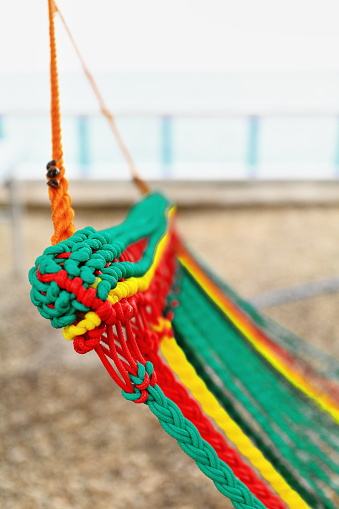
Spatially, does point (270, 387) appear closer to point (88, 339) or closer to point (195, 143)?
point (88, 339)

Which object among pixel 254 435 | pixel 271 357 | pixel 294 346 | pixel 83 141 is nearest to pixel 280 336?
pixel 294 346

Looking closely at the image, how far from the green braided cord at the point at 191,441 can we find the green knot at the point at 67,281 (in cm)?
9

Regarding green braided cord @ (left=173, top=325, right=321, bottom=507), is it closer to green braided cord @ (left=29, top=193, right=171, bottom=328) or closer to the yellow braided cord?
the yellow braided cord

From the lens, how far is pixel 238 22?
1622cm

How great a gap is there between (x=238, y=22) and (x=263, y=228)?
14.9 meters

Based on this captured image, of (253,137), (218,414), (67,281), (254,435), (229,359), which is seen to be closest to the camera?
(67,281)

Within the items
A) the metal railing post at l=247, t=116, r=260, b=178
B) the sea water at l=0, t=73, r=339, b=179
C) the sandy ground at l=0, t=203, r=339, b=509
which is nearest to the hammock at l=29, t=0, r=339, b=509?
the sandy ground at l=0, t=203, r=339, b=509

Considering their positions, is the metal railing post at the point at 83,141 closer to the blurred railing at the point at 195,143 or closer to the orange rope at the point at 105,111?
the blurred railing at the point at 195,143

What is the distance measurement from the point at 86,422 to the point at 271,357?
1.64ft

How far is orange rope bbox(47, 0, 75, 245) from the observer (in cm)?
49

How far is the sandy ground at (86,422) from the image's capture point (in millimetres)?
1063

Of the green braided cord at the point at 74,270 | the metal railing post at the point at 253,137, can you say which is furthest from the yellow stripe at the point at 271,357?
the metal railing post at the point at 253,137

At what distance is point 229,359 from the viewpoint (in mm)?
958

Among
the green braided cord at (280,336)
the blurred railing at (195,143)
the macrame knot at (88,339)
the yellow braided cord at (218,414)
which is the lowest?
the blurred railing at (195,143)
